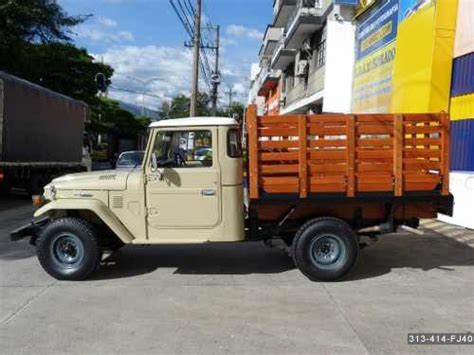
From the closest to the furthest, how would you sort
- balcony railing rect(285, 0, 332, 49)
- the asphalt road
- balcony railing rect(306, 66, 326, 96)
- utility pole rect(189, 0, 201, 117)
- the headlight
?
1. the asphalt road
2. the headlight
3. balcony railing rect(306, 66, 326, 96)
4. balcony railing rect(285, 0, 332, 49)
5. utility pole rect(189, 0, 201, 117)

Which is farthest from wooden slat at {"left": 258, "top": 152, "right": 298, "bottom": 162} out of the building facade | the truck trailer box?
the building facade

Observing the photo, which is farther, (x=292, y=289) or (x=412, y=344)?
(x=292, y=289)

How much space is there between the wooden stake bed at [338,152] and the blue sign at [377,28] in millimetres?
8607

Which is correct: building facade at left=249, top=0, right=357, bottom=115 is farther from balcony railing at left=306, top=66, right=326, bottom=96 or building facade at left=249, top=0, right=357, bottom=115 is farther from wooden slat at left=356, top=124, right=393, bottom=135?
wooden slat at left=356, top=124, right=393, bottom=135

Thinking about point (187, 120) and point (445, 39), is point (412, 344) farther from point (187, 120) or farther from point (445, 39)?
point (445, 39)

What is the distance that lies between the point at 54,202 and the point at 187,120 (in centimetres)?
202

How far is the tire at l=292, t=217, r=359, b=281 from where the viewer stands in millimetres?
7602

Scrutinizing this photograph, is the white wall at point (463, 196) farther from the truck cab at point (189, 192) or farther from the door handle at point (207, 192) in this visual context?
the door handle at point (207, 192)

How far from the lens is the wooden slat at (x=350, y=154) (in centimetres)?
756

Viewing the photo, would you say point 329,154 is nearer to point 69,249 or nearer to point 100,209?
point 100,209

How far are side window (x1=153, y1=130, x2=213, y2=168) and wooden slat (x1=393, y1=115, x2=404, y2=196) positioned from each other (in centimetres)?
234

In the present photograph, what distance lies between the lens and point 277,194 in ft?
25.0

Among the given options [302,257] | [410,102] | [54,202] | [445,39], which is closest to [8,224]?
[54,202]

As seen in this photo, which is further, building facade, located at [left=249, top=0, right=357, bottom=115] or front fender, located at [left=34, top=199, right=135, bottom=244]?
building facade, located at [left=249, top=0, right=357, bottom=115]
